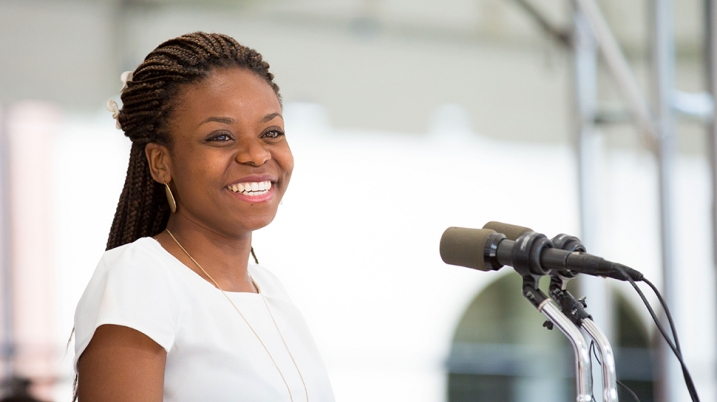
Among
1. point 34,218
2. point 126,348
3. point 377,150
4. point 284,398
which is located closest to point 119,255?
point 126,348

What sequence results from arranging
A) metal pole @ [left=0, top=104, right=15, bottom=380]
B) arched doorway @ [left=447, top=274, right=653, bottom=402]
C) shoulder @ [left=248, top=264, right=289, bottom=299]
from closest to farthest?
shoulder @ [left=248, top=264, right=289, bottom=299], metal pole @ [left=0, top=104, right=15, bottom=380], arched doorway @ [left=447, top=274, right=653, bottom=402]

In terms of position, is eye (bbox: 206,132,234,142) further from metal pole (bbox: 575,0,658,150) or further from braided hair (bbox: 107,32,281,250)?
metal pole (bbox: 575,0,658,150)

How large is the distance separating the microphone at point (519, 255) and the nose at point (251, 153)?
398 millimetres

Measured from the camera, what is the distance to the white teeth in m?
1.52

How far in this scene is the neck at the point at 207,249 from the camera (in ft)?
5.08

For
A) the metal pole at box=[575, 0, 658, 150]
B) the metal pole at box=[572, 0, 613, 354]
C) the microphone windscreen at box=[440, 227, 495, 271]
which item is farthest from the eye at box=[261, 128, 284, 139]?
the metal pole at box=[572, 0, 613, 354]

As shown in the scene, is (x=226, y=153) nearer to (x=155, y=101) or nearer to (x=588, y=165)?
(x=155, y=101)

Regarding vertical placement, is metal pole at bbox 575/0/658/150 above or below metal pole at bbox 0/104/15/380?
above

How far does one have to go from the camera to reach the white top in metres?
1.31

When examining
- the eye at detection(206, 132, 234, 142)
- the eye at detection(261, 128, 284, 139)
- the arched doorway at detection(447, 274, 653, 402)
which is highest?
the eye at detection(261, 128, 284, 139)

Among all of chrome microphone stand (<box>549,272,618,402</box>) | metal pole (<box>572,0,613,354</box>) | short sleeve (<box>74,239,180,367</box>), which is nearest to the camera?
chrome microphone stand (<box>549,272,618,402</box>)

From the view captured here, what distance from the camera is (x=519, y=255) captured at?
3.72 ft

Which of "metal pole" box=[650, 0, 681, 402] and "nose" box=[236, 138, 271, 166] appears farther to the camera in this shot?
"metal pole" box=[650, 0, 681, 402]

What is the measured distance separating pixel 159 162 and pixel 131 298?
32 centimetres
